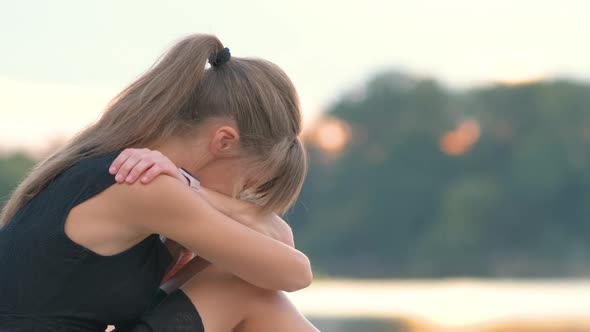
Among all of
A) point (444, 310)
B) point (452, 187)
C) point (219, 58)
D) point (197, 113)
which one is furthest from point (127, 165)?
point (452, 187)

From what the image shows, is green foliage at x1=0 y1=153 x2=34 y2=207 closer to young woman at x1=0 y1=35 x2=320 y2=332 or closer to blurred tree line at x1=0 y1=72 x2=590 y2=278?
blurred tree line at x1=0 y1=72 x2=590 y2=278

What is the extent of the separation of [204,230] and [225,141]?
0.22 meters

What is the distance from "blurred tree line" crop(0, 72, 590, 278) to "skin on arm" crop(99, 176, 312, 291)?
28.4m

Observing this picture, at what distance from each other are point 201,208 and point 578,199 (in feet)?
104

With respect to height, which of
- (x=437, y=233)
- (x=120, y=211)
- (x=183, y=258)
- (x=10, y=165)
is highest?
(x=120, y=211)

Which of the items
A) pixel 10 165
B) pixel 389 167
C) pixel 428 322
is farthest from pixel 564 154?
pixel 428 322

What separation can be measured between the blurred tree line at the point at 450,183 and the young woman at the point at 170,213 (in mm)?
28356

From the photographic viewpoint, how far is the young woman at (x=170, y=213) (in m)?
2.43

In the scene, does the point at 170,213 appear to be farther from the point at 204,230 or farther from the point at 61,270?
the point at 61,270

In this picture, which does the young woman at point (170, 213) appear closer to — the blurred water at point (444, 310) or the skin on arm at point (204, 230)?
the skin on arm at point (204, 230)

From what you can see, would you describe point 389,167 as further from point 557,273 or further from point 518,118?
point 557,273

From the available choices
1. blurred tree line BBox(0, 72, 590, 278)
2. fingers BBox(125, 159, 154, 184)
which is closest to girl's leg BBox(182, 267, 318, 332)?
fingers BBox(125, 159, 154, 184)

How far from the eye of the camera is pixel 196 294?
260 cm

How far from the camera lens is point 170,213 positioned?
95.9 inches
